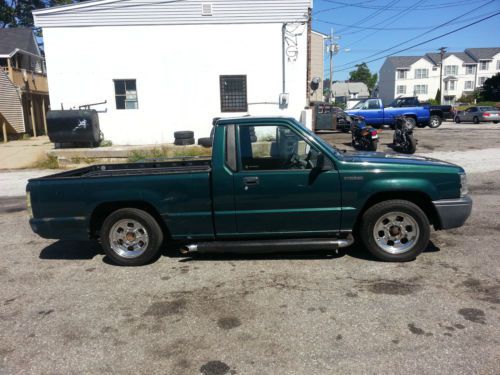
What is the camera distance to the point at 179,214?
4.82m

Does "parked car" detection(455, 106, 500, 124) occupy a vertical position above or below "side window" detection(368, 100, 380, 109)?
below

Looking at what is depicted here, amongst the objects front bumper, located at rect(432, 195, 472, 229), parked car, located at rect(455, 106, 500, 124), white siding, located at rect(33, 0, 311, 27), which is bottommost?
front bumper, located at rect(432, 195, 472, 229)

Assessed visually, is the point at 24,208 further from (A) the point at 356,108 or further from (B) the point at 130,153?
(A) the point at 356,108

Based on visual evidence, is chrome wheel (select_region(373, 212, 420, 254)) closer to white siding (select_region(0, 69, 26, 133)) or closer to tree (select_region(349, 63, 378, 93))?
white siding (select_region(0, 69, 26, 133))

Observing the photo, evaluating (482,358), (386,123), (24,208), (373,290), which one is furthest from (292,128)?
(386,123)

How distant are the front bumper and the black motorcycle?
10.0 metres

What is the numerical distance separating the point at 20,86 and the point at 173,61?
596 inches

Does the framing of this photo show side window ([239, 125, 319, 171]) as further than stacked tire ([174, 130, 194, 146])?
No

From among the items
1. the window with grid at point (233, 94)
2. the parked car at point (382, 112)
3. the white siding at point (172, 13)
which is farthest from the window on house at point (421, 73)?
the window with grid at point (233, 94)

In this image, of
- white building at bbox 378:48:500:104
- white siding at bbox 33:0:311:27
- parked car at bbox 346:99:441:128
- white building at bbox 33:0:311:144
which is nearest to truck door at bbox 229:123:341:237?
white building at bbox 33:0:311:144

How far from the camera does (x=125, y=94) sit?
1617 centimetres

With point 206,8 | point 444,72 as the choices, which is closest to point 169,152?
point 206,8

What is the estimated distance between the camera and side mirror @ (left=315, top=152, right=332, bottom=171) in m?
4.64

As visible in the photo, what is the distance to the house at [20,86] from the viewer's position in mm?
23234
